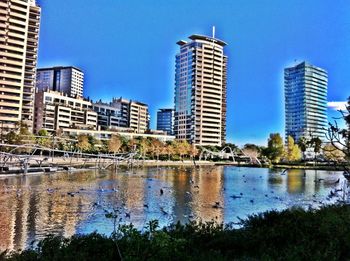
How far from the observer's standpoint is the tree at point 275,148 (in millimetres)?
120625

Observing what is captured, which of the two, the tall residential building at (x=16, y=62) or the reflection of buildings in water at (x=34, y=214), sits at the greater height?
the tall residential building at (x=16, y=62)

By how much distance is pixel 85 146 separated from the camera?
120 m

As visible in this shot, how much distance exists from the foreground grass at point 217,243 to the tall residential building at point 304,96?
179322mm

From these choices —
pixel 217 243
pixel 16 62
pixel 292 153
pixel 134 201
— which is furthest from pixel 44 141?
pixel 217 243

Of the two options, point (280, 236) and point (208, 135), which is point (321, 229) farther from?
point (208, 135)

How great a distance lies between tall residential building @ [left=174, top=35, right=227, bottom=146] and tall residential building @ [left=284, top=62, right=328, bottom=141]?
3638 cm

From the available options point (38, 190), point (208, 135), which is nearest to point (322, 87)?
point (208, 135)

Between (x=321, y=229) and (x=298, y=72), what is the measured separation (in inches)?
7797

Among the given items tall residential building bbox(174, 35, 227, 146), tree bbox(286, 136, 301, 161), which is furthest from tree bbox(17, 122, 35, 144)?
tall residential building bbox(174, 35, 227, 146)

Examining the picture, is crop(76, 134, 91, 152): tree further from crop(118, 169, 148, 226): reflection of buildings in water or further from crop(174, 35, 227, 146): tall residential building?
crop(118, 169, 148, 226): reflection of buildings in water

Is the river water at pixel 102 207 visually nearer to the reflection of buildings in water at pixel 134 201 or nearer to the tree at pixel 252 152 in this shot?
the reflection of buildings in water at pixel 134 201

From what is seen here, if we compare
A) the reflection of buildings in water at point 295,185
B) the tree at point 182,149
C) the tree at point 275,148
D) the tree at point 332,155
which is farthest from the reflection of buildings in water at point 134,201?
the tree at point 182,149

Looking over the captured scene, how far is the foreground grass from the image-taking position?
668 centimetres

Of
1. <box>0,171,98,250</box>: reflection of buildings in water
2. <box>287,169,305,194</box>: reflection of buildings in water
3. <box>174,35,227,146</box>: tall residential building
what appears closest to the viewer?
<box>0,171,98,250</box>: reflection of buildings in water
